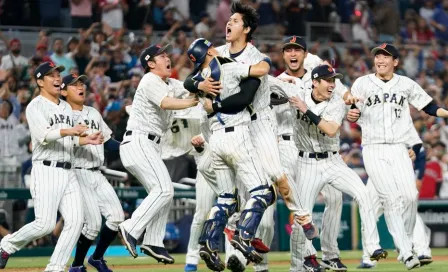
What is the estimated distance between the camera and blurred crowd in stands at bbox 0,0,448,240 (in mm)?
17062

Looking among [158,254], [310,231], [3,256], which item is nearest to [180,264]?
[158,254]

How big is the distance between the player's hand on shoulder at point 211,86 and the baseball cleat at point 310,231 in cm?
164

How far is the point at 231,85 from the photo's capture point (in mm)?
9594

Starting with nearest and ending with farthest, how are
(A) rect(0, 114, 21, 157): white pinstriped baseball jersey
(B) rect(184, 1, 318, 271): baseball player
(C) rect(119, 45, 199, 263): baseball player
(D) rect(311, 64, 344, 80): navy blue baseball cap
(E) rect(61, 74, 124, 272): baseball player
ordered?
(B) rect(184, 1, 318, 271): baseball player → (C) rect(119, 45, 199, 263): baseball player → (D) rect(311, 64, 344, 80): navy blue baseball cap → (E) rect(61, 74, 124, 272): baseball player → (A) rect(0, 114, 21, 157): white pinstriped baseball jersey

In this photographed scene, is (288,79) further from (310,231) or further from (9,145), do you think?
(9,145)

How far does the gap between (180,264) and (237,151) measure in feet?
15.2

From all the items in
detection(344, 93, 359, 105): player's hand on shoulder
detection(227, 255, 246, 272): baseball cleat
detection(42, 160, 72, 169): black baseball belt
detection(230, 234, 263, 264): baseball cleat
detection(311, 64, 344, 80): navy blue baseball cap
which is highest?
detection(311, 64, 344, 80): navy blue baseball cap

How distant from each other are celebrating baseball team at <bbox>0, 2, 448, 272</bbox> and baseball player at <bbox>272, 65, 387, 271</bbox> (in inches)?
0.5

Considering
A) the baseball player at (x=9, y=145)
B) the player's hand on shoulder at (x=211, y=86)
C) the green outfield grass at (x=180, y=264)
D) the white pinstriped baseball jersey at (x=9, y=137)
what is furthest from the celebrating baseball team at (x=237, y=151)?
the white pinstriped baseball jersey at (x=9, y=137)

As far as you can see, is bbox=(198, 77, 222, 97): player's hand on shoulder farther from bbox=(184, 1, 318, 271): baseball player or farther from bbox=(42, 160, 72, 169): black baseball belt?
bbox=(42, 160, 72, 169): black baseball belt

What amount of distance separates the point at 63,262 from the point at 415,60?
1419 cm

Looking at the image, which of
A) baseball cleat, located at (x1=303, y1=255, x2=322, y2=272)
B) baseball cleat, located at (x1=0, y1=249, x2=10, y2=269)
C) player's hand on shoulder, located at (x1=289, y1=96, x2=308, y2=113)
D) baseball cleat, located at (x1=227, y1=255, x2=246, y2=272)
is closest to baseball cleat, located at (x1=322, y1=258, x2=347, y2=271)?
baseball cleat, located at (x1=303, y1=255, x2=322, y2=272)

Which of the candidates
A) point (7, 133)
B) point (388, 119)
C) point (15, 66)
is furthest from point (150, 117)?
point (15, 66)

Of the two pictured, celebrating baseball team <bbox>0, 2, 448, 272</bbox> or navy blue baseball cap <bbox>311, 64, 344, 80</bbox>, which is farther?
navy blue baseball cap <bbox>311, 64, 344, 80</bbox>
